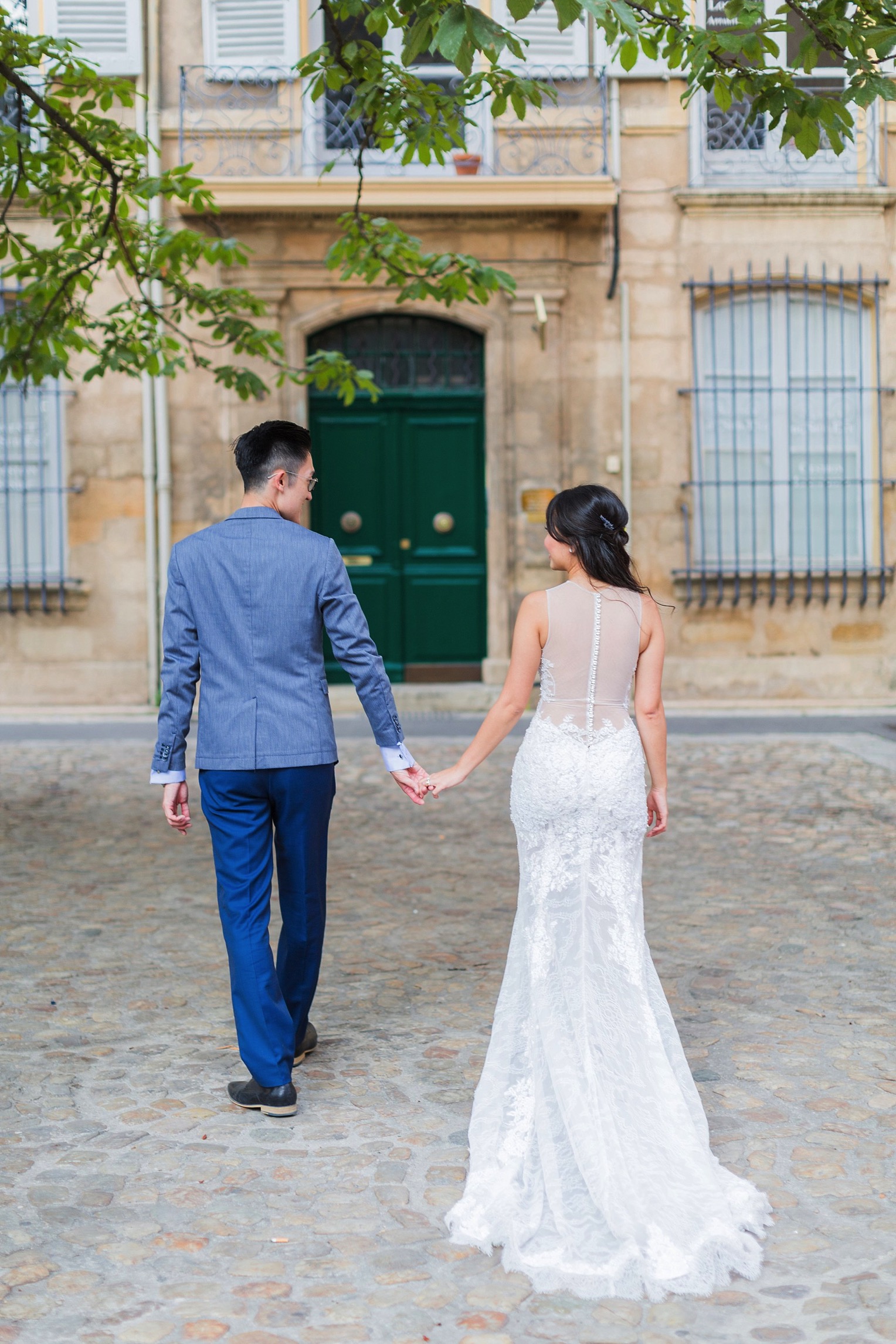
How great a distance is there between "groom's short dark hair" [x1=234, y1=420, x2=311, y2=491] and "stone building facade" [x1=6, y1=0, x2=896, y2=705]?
29.8ft

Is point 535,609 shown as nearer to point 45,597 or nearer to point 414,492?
point 414,492

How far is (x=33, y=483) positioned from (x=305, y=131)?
401 centimetres

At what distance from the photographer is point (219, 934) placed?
19.1ft

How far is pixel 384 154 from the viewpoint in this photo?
12.8 metres

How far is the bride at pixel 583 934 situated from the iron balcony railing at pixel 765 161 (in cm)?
1085

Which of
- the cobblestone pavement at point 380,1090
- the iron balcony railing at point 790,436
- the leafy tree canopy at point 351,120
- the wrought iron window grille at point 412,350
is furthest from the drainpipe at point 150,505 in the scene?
the cobblestone pavement at point 380,1090

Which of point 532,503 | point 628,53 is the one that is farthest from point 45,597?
point 628,53

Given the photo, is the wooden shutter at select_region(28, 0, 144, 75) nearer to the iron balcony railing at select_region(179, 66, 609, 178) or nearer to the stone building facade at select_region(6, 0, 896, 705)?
the stone building facade at select_region(6, 0, 896, 705)

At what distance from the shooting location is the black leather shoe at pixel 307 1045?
4273mm

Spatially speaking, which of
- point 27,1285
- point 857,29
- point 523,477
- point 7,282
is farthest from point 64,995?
point 7,282

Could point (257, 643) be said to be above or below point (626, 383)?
below

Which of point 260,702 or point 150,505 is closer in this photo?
point 260,702

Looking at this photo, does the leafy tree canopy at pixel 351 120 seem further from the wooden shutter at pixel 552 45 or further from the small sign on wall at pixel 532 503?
the wooden shutter at pixel 552 45

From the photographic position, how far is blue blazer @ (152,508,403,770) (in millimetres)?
3828
